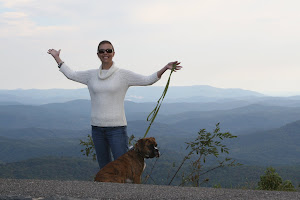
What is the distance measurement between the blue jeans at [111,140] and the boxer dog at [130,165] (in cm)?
19

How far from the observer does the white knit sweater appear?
5.23 meters

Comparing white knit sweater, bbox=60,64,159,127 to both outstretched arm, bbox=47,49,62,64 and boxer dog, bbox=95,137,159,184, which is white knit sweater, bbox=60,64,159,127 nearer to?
boxer dog, bbox=95,137,159,184

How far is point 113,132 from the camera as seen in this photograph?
526 centimetres

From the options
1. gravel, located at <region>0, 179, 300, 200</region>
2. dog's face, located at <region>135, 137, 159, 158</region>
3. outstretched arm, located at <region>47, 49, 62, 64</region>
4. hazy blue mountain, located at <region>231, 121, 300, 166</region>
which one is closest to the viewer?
gravel, located at <region>0, 179, 300, 200</region>

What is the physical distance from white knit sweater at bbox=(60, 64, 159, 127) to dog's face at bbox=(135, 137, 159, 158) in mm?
393

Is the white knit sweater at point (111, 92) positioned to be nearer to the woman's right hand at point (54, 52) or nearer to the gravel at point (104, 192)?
the woman's right hand at point (54, 52)

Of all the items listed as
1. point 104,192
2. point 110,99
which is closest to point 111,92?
A: point 110,99

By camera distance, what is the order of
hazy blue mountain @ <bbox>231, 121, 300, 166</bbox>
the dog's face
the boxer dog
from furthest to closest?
hazy blue mountain @ <bbox>231, 121, 300, 166</bbox> < the dog's face < the boxer dog

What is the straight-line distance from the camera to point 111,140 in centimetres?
530

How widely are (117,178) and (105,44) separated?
207cm

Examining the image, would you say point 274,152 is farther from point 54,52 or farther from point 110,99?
point 110,99

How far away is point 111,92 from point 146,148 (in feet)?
3.26

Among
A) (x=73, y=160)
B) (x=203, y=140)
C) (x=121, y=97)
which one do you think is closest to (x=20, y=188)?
(x=121, y=97)

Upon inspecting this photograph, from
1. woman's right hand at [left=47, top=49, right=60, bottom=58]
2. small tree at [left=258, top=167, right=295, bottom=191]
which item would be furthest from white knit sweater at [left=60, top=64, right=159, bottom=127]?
small tree at [left=258, top=167, right=295, bottom=191]
